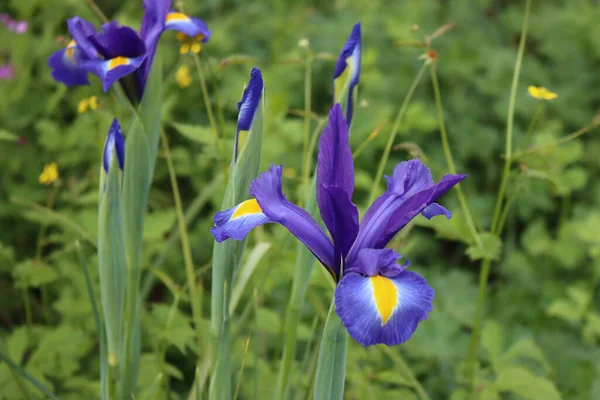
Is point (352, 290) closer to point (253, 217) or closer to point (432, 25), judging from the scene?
point (253, 217)

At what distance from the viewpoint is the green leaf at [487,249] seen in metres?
1.10

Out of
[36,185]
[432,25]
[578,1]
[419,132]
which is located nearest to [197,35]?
[36,185]

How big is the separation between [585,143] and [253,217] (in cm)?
201

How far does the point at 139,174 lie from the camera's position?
3.20 feet

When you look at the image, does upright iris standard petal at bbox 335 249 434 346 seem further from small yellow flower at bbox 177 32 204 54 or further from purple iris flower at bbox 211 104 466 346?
small yellow flower at bbox 177 32 204 54

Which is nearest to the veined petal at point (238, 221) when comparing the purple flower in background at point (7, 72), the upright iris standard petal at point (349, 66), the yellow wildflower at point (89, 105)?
the upright iris standard petal at point (349, 66)

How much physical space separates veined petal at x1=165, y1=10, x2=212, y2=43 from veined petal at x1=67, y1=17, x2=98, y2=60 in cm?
12

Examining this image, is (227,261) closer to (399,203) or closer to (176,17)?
(399,203)

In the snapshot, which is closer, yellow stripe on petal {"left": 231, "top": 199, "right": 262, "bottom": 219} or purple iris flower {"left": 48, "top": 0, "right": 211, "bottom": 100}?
yellow stripe on petal {"left": 231, "top": 199, "right": 262, "bottom": 219}

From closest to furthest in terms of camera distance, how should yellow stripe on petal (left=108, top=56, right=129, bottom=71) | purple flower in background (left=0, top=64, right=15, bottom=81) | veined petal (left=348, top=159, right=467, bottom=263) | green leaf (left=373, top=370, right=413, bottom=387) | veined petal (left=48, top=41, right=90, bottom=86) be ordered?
veined petal (left=348, top=159, right=467, bottom=263), yellow stripe on petal (left=108, top=56, right=129, bottom=71), veined petal (left=48, top=41, right=90, bottom=86), green leaf (left=373, top=370, right=413, bottom=387), purple flower in background (left=0, top=64, right=15, bottom=81)

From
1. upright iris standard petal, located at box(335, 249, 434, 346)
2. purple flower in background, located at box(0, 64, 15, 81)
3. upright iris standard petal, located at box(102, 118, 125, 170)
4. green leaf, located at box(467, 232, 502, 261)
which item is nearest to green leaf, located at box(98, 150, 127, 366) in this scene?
upright iris standard petal, located at box(102, 118, 125, 170)

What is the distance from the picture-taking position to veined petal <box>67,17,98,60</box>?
37.1 inches

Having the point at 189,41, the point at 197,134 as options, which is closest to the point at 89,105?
the point at 197,134

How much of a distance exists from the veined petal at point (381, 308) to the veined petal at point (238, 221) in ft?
0.42
